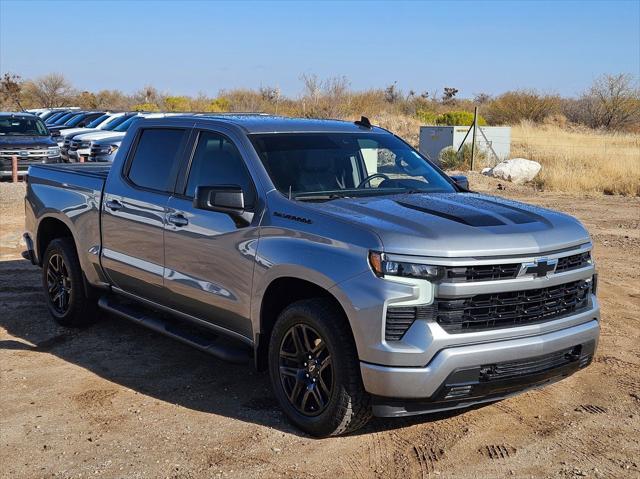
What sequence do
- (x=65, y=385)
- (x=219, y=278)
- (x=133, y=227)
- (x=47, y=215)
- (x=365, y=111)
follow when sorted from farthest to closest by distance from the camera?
1. (x=365, y=111)
2. (x=47, y=215)
3. (x=133, y=227)
4. (x=65, y=385)
5. (x=219, y=278)

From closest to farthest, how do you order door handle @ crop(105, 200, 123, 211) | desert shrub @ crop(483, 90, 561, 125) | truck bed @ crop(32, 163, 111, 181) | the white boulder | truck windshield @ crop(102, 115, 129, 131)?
door handle @ crop(105, 200, 123, 211)
truck bed @ crop(32, 163, 111, 181)
the white boulder
truck windshield @ crop(102, 115, 129, 131)
desert shrub @ crop(483, 90, 561, 125)

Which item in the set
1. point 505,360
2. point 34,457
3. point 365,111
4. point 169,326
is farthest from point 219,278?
point 365,111

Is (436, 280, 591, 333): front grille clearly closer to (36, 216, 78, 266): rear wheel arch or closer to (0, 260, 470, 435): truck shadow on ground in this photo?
(0, 260, 470, 435): truck shadow on ground

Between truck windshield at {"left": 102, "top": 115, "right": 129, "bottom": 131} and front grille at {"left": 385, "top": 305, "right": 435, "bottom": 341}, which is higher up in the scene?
truck windshield at {"left": 102, "top": 115, "right": 129, "bottom": 131}

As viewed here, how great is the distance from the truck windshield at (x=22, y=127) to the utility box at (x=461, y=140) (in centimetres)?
1190

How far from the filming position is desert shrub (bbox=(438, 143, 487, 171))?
25.0 metres

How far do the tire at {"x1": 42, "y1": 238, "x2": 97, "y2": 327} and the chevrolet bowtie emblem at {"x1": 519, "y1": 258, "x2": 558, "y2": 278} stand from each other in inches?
163

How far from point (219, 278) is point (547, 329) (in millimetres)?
2123

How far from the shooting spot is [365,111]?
4453cm

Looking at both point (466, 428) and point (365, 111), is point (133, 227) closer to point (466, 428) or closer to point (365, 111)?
point (466, 428)

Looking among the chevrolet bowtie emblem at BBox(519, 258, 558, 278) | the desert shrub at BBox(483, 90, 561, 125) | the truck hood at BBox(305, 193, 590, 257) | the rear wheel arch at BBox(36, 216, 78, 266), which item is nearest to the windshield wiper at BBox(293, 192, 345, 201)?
the truck hood at BBox(305, 193, 590, 257)

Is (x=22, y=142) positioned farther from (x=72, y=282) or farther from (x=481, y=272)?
(x=481, y=272)

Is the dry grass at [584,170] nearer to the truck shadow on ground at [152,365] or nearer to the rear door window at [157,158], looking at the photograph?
the truck shadow on ground at [152,365]

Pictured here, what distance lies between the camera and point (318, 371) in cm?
457
